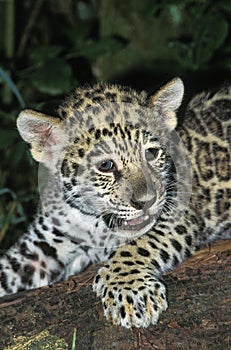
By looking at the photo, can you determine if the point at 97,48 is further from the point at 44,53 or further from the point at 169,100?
the point at 169,100

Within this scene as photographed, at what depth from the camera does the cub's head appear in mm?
5180

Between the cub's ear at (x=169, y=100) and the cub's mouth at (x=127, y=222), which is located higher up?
the cub's ear at (x=169, y=100)

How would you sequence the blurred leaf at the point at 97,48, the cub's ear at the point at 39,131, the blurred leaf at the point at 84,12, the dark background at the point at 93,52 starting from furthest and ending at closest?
the blurred leaf at the point at 84,12 → the blurred leaf at the point at 97,48 → the dark background at the point at 93,52 → the cub's ear at the point at 39,131

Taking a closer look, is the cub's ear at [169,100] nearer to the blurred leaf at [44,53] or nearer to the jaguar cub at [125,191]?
the jaguar cub at [125,191]

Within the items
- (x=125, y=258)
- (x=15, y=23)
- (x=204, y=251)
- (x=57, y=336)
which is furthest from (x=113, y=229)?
(x=15, y=23)

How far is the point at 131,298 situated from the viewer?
16.3ft

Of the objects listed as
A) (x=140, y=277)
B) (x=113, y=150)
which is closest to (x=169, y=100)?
(x=113, y=150)

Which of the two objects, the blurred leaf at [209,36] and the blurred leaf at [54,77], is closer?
the blurred leaf at [54,77]

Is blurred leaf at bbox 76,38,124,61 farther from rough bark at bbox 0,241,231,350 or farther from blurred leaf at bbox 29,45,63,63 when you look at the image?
rough bark at bbox 0,241,231,350

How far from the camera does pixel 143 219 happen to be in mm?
5219

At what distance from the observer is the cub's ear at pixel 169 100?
18.3ft

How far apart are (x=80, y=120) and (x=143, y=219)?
95cm

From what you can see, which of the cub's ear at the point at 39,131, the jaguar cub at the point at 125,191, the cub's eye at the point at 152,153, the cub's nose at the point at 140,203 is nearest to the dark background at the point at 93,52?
the jaguar cub at the point at 125,191

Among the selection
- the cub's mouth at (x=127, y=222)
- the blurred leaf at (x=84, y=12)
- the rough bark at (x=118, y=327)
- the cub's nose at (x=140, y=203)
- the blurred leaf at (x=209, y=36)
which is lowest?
the rough bark at (x=118, y=327)
